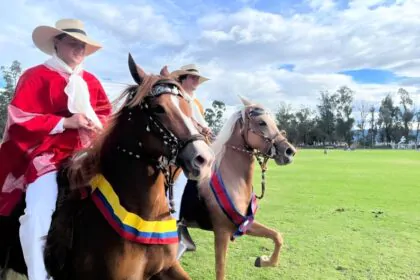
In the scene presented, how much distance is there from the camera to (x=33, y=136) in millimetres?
3396

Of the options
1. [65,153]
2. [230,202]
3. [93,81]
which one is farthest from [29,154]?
[230,202]

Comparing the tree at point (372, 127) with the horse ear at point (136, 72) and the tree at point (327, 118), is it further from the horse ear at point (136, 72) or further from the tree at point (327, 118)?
the horse ear at point (136, 72)

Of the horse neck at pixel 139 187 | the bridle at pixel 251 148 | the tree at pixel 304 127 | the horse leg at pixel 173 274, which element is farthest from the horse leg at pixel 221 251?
the tree at pixel 304 127

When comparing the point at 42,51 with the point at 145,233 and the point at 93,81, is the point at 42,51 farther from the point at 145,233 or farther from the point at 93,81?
the point at 145,233

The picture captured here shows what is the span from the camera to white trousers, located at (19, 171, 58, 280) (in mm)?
3121

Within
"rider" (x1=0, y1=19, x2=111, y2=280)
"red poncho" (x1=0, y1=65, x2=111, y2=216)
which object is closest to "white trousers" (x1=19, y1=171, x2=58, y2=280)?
"rider" (x1=0, y1=19, x2=111, y2=280)

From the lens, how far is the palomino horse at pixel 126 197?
292 centimetres

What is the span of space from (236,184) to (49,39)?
2.91m

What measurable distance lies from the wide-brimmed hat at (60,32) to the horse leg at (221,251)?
2794 millimetres

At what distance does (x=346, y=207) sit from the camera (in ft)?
38.0

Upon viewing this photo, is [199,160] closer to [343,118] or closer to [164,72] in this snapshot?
[164,72]

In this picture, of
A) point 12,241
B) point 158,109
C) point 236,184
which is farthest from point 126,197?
point 236,184

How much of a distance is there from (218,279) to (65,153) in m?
2.55

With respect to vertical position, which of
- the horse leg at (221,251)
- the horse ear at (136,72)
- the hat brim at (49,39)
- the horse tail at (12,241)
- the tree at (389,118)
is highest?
the tree at (389,118)
